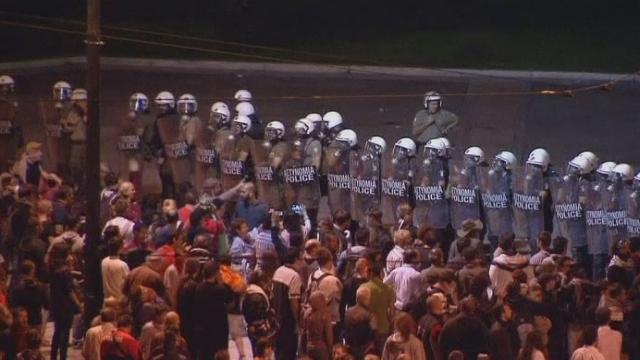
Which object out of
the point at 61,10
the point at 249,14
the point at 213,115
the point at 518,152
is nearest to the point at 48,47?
the point at 61,10

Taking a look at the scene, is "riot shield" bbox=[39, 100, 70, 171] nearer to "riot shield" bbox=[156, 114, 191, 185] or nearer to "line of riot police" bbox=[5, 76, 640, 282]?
"line of riot police" bbox=[5, 76, 640, 282]

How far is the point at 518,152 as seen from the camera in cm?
3488

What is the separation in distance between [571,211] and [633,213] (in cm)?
83

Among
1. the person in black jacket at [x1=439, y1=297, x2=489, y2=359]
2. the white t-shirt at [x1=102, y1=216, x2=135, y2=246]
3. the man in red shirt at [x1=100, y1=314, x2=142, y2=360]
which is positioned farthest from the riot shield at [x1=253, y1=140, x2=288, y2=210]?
the person in black jacket at [x1=439, y1=297, x2=489, y2=359]

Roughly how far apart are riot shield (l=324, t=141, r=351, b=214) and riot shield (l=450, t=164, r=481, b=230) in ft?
5.08

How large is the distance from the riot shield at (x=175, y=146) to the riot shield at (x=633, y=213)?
6660mm

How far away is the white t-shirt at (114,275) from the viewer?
779 inches

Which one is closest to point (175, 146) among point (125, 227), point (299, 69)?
point (125, 227)

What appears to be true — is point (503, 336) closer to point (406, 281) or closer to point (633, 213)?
point (406, 281)

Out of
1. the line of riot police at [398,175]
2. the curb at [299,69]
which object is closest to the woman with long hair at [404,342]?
the line of riot police at [398,175]

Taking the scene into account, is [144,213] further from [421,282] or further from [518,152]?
[518,152]

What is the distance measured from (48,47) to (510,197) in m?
21.3

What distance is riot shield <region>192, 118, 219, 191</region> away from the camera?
25812 millimetres

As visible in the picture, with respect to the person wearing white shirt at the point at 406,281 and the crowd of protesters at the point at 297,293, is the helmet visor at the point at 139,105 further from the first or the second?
the person wearing white shirt at the point at 406,281
